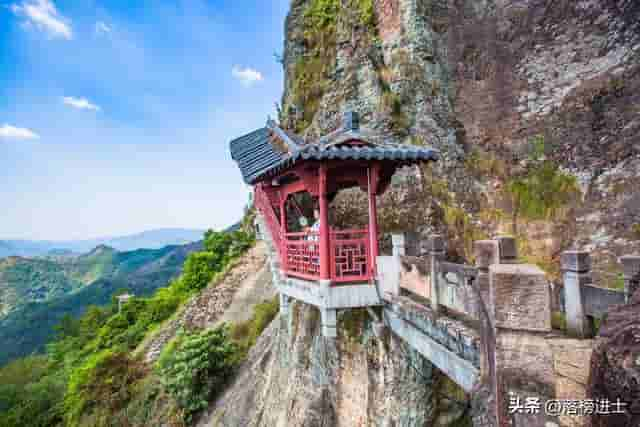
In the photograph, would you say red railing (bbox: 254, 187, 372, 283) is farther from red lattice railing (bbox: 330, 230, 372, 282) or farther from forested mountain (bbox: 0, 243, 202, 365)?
forested mountain (bbox: 0, 243, 202, 365)

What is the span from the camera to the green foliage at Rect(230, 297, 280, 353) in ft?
36.3

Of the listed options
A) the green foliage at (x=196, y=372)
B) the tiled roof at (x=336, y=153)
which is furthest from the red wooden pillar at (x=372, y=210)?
the green foliage at (x=196, y=372)

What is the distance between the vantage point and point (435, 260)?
11.6 feet

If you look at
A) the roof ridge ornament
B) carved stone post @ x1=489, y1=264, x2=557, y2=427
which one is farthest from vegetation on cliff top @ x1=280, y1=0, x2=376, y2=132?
carved stone post @ x1=489, y1=264, x2=557, y2=427

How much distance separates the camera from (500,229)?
8.55 m

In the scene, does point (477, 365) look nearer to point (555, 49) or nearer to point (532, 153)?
point (532, 153)

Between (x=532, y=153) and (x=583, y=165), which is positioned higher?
(x=532, y=153)

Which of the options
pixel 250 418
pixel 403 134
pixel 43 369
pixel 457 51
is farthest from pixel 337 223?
pixel 43 369

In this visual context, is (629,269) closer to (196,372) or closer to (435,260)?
(435,260)

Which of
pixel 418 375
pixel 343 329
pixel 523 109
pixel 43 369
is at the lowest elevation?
pixel 43 369

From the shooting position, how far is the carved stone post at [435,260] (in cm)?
350

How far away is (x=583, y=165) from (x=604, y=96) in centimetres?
175

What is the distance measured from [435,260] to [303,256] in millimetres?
Result: 2802

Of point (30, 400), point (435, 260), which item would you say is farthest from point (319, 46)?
point (30, 400)
